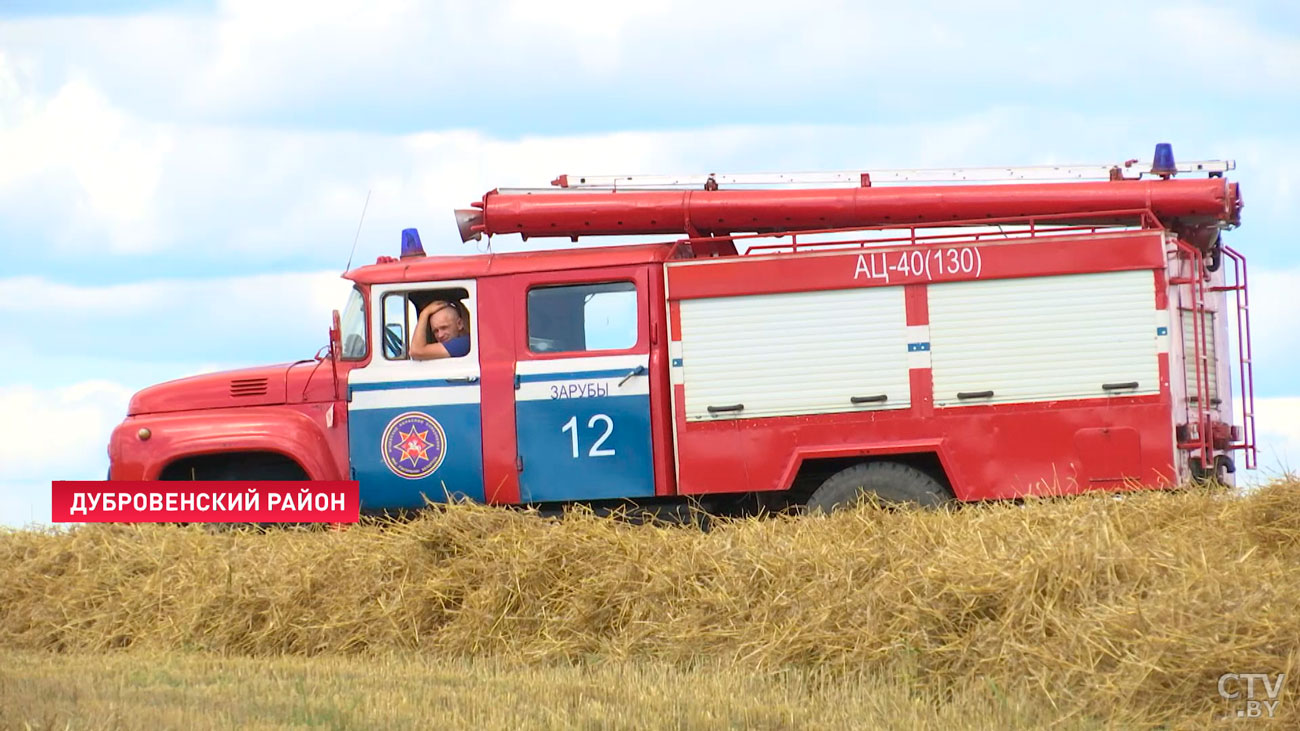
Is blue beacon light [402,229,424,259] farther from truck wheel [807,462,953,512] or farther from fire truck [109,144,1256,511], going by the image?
truck wheel [807,462,953,512]

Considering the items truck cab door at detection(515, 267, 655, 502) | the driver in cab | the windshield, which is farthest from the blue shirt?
the windshield

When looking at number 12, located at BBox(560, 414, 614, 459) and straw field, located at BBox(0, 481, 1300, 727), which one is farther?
number 12, located at BBox(560, 414, 614, 459)

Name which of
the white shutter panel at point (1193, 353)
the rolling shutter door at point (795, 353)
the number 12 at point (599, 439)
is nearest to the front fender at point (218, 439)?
the number 12 at point (599, 439)

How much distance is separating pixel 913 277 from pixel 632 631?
408cm

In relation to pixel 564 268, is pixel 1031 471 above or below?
below

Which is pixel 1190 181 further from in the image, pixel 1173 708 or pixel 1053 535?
pixel 1173 708

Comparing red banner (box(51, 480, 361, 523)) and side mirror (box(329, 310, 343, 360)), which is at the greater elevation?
side mirror (box(329, 310, 343, 360))

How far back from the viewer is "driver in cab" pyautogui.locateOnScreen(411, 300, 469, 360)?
43.0ft

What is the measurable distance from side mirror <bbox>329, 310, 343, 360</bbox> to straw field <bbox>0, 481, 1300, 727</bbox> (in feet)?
6.20

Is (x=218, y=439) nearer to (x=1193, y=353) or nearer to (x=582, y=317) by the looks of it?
(x=582, y=317)

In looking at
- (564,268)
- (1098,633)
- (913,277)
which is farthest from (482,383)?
(1098,633)

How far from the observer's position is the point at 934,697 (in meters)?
8.28

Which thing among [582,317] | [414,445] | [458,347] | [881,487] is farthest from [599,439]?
[881,487]

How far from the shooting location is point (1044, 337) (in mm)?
12055
